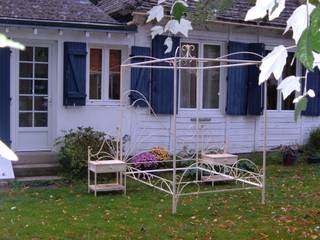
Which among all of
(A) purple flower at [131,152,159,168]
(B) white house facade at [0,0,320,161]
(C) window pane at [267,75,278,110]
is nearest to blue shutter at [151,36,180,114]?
(B) white house facade at [0,0,320,161]

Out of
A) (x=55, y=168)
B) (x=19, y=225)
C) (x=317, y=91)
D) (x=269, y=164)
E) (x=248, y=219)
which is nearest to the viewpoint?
(x=19, y=225)

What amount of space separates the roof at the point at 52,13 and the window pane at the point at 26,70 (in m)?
1.02

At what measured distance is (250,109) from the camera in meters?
13.1

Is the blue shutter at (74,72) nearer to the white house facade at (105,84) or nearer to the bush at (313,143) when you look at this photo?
the white house facade at (105,84)

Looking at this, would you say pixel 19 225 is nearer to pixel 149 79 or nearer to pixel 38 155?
pixel 38 155

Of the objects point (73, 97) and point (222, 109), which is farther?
point (222, 109)

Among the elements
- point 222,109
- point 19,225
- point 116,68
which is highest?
point 116,68

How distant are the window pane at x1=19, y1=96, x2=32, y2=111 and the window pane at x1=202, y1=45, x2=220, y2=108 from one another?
4.11 m

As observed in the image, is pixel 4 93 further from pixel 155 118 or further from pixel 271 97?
pixel 271 97

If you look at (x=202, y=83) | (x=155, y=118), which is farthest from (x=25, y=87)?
(x=202, y=83)

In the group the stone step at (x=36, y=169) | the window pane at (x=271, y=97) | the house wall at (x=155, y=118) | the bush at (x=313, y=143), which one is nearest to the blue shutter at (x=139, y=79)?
the house wall at (x=155, y=118)

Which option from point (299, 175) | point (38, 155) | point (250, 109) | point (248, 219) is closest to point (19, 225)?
point (248, 219)

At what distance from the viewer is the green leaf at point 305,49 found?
1.50m

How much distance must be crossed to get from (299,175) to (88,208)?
17.2ft
